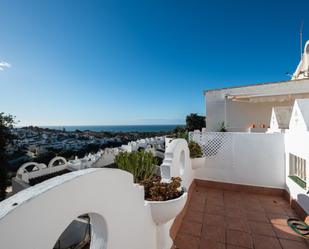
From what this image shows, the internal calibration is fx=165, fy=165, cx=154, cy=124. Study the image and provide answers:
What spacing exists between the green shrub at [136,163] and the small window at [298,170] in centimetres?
527

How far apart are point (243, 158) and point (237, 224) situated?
3.15m

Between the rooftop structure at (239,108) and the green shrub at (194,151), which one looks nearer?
the green shrub at (194,151)

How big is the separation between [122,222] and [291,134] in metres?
6.95

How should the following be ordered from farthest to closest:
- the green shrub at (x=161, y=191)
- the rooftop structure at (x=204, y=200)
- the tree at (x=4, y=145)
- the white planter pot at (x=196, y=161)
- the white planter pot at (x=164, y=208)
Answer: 1. the tree at (x=4, y=145)
2. the white planter pot at (x=196, y=161)
3. the green shrub at (x=161, y=191)
4. the white planter pot at (x=164, y=208)
5. the rooftop structure at (x=204, y=200)

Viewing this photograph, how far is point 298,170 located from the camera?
6168 millimetres

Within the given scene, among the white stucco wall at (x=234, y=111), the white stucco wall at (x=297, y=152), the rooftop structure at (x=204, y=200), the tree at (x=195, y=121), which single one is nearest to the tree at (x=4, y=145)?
the rooftop structure at (x=204, y=200)

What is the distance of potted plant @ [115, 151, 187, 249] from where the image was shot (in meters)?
2.95

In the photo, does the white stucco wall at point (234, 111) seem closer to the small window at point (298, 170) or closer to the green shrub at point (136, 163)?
the small window at point (298, 170)

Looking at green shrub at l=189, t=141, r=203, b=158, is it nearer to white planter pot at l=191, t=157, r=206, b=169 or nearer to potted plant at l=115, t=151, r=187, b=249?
white planter pot at l=191, t=157, r=206, b=169

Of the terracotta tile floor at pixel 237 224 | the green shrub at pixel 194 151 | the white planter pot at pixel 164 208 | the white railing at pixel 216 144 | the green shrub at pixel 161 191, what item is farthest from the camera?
the white railing at pixel 216 144

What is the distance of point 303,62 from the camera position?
14.0 meters

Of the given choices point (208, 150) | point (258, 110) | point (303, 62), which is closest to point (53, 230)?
point (208, 150)

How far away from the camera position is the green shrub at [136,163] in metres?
3.82

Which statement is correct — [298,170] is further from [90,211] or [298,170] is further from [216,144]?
[90,211]
